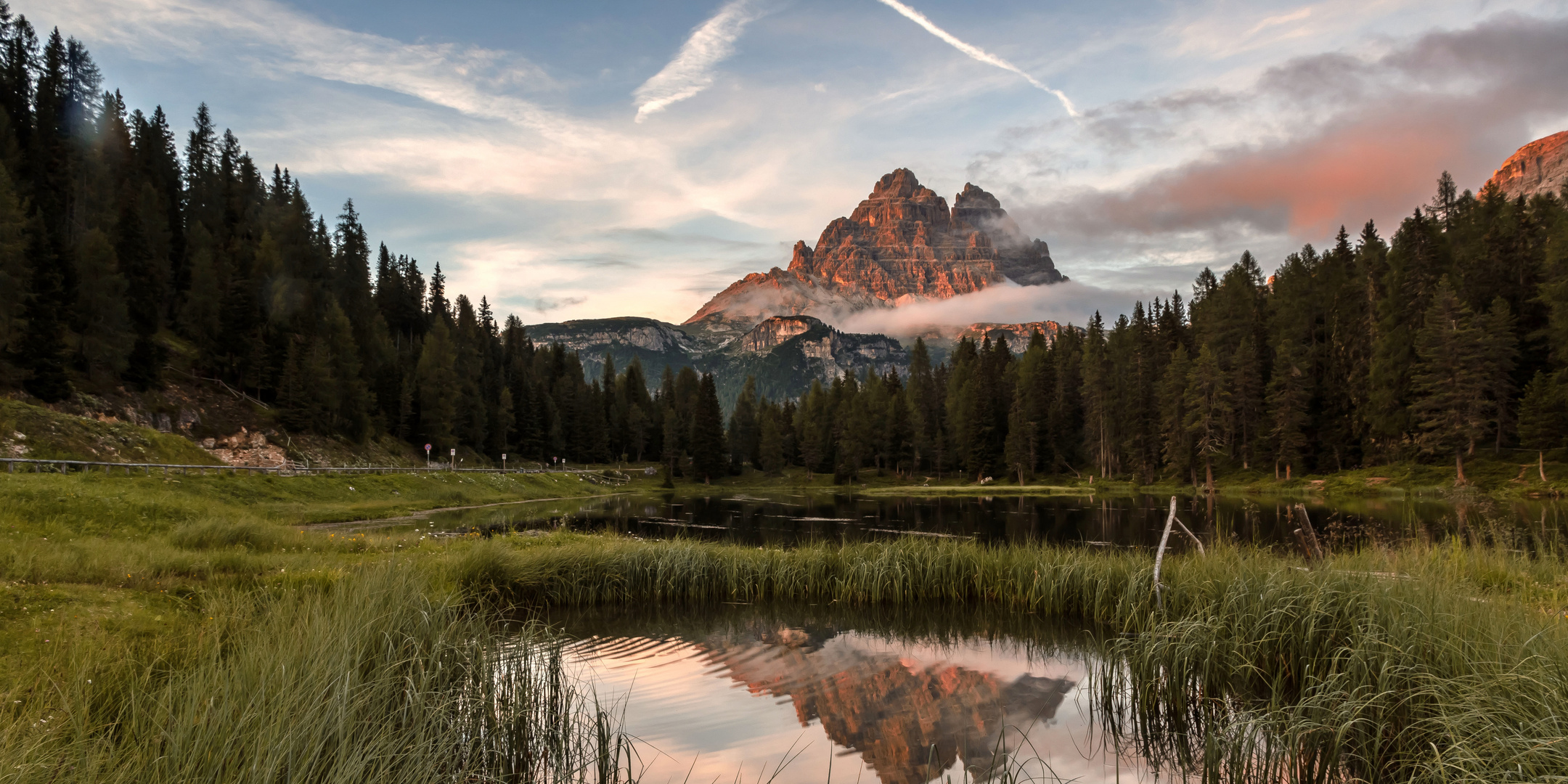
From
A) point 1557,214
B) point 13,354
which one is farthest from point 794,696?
point 1557,214

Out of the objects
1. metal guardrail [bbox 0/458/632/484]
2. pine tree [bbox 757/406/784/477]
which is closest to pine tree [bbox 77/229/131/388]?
metal guardrail [bbox 0/458/632/484]

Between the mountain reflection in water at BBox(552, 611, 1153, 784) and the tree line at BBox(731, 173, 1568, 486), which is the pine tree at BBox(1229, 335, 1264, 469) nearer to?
the tree line at BBox(731, 173, 1568, 486)

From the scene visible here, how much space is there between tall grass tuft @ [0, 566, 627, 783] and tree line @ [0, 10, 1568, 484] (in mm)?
48471

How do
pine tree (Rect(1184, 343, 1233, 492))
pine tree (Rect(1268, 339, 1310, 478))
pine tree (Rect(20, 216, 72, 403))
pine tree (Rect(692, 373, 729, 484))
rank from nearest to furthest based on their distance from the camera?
pine tree (Rect(20, 216, 72, 403)) < pine tree (Rect(1268, 339, 1310, 478)) < pine tree (Rect(1184, 343, 1233, 492)) < pine tree (Rect(692, 373, 729, 484))

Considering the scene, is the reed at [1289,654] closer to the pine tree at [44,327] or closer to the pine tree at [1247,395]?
the pine tree at [44,327]

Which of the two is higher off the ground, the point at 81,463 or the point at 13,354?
the point at 13,354

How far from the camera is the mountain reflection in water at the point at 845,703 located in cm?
905

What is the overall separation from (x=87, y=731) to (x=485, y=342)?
110360 mm

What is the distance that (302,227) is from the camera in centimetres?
7819

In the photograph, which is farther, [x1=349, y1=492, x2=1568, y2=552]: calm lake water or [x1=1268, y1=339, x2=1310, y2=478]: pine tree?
[x1=1268, y1=339, x2=1310, y2=478]: pine tree

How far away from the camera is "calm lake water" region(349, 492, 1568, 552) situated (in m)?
28.3

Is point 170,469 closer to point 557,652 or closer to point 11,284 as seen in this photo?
point 11,284

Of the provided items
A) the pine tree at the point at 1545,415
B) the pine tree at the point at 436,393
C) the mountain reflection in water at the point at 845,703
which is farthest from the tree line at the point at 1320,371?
the pine tree at the point at 436,393

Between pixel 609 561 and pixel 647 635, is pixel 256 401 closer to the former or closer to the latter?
pixel 609 561
